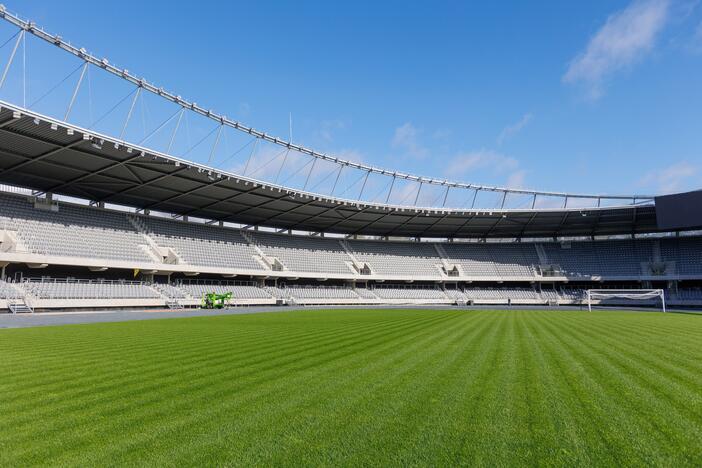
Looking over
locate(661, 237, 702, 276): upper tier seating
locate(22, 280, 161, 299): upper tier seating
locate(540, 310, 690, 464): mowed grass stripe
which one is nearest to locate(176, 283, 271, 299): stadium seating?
locate(22, 280, 161, 299): upper tier seating

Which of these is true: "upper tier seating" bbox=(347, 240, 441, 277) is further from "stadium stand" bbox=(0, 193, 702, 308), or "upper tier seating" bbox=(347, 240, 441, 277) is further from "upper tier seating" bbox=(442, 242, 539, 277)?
"upper tier seating" bbox=(442, 242, 539, 277)

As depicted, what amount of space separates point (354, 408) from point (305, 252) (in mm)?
48160

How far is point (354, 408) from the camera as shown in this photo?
5.12 metres

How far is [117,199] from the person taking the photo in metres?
38.6

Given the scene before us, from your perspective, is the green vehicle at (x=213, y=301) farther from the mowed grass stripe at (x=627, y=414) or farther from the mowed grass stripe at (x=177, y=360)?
the mowed grass stripe at (x=627, y=414)

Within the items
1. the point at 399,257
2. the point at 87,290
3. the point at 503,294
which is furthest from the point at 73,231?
the point at 503,294

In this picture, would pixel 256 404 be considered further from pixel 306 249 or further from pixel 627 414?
pixel 306 249

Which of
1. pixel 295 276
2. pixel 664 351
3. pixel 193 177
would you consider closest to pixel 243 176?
pixel 193 177

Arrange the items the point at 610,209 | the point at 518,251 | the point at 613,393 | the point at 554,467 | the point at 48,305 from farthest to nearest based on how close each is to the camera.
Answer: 1. the point at 518,251
2. the point at 610,209
3. the point at 48,305
4. the point at 613,393
5. the point at 554,467

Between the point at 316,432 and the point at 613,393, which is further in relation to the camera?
the point at 613,393

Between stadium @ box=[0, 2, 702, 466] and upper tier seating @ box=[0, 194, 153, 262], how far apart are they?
21 centimetres

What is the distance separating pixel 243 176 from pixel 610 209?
4252 cm

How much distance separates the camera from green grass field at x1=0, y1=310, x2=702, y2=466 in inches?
148

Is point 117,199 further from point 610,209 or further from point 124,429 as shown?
point 610,209
